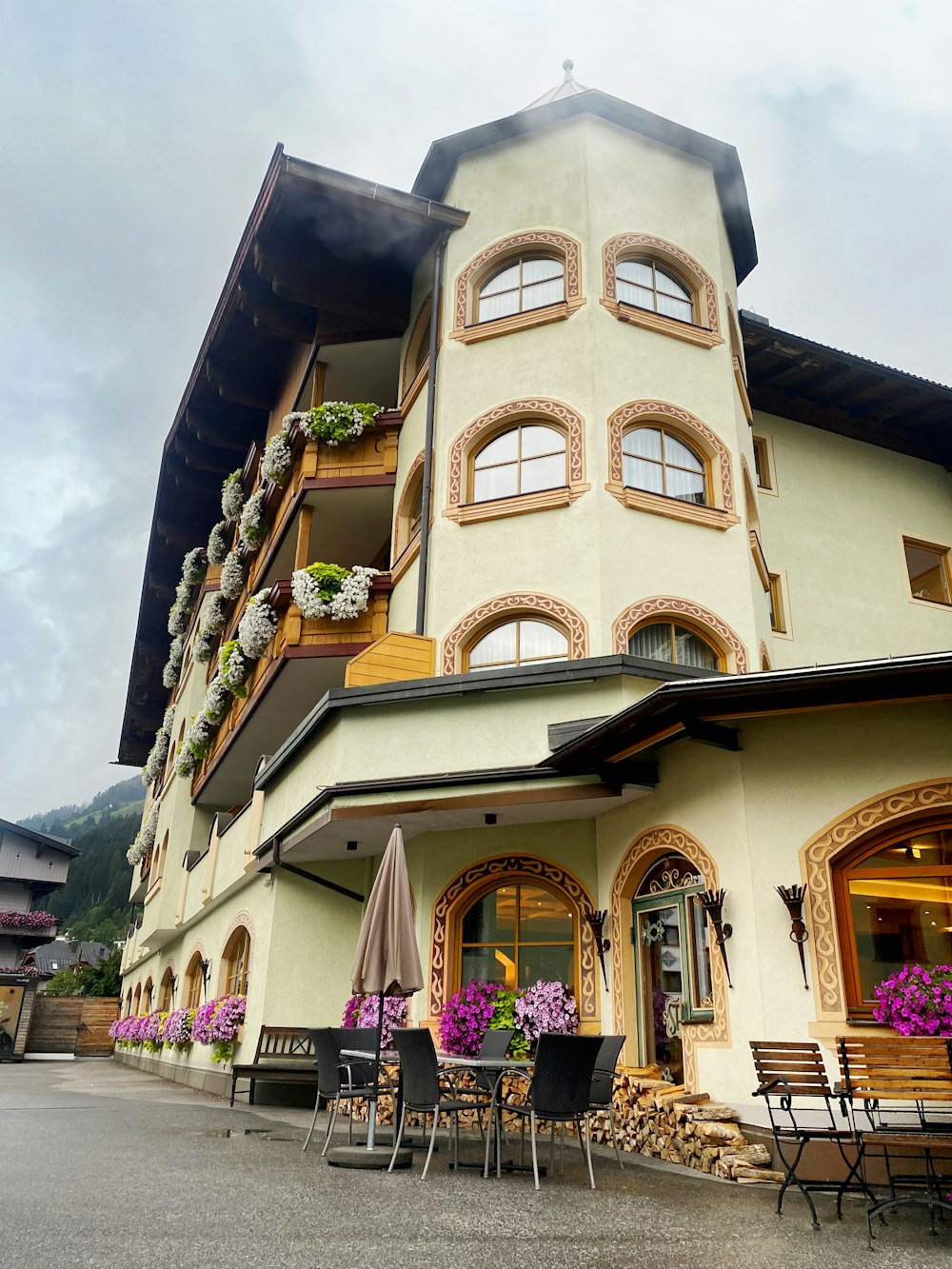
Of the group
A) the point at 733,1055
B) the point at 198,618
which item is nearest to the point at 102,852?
the point at 198,618

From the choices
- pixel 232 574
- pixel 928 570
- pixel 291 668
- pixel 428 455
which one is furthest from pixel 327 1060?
pixel 232 574

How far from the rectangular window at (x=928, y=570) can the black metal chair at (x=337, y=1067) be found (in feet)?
46.2

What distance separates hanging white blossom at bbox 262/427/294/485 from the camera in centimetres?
1864

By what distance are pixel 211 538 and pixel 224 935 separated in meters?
11.5

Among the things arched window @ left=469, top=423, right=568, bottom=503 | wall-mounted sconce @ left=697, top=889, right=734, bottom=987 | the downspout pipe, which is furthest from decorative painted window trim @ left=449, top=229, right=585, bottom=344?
wall-mounted sconce @ left=697, top=889, right=734, bottom=987

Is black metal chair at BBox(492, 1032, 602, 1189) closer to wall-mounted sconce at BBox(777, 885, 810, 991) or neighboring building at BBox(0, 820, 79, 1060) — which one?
wall-mounted sconce at BBox(777, 885, 810, 991)

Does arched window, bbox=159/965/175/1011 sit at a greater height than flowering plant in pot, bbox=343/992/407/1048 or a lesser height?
→ greater

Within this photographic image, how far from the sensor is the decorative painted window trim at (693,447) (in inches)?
538

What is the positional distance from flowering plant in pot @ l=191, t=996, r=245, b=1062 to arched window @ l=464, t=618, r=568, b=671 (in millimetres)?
7095

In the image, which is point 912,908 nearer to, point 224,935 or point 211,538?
point 224,935

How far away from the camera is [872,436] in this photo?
19875 mm

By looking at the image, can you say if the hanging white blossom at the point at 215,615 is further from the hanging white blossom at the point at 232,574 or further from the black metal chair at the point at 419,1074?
the black metal chair at the point at 419,1074

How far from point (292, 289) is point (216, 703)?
835cm

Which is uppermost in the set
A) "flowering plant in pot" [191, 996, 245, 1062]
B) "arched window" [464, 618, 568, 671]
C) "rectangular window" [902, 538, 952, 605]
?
"rectangular window" [902, 538, 952, 605]
